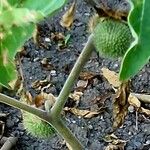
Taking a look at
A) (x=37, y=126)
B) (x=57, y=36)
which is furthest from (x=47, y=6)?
(x=57, y=36)

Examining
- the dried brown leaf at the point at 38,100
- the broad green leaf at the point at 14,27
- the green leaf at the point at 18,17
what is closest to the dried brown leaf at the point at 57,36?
the dried brown leaf at the point at 38,100

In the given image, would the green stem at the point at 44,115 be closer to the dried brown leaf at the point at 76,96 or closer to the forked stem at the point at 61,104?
the forked stem at the point at 61,104

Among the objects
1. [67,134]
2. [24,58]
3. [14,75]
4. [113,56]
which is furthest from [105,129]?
[14,75]

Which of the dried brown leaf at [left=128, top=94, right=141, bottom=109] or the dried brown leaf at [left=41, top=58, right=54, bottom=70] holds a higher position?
the dried brown leaf at [left=41, top=58, right=54, bottom=70]

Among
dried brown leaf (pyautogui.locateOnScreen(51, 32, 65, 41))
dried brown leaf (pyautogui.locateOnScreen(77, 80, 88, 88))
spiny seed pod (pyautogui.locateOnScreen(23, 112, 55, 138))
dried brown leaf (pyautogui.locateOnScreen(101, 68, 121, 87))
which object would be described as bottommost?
dried brown leaf (pyautogui.locateOnScreen(101, 68, 121, 87))

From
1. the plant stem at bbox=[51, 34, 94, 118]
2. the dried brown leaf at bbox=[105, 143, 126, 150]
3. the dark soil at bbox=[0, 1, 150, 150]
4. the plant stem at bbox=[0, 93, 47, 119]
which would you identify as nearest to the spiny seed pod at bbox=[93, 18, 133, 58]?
the plant stem at bbox=[51, 34, 94, 118]

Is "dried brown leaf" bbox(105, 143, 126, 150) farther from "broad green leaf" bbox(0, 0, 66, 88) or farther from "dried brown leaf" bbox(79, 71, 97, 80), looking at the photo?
"broad green leaf" bbox(0, 0, 66, 88)

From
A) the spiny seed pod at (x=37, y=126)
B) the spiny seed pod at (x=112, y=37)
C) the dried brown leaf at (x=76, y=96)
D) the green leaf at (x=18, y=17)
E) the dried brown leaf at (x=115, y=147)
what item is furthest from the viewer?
the dried brown leaf at (x=76, y=96)
